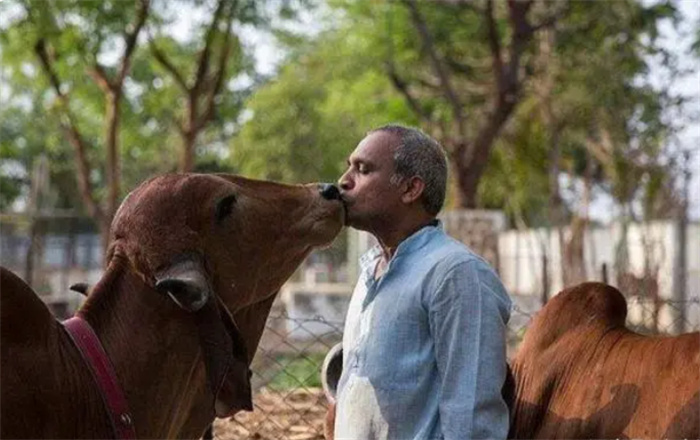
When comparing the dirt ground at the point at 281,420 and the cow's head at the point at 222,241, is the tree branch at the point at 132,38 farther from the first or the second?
the cow's head at the point at 222,241

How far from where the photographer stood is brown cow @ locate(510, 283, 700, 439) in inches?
144

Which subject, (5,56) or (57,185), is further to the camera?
(57,185)

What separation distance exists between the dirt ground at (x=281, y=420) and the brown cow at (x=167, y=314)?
255 centimetres

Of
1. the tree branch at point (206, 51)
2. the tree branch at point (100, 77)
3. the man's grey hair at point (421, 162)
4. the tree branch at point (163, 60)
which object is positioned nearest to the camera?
the man's grey hair at point (421, 162)

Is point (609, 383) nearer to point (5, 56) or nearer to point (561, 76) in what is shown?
point (5, 56)

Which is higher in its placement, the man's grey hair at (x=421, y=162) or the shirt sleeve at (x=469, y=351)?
the man's grey hair at (x=421, y=162)

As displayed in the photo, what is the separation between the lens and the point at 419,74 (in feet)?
89.6

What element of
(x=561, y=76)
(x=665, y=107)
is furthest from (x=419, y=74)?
(x=665, y=107)

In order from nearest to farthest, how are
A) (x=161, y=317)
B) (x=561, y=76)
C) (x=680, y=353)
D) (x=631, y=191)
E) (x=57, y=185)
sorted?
(x=161, y=317), (x=680, y=353), (x=561, y=76), (x=631, y=191), (x=57, y=185)

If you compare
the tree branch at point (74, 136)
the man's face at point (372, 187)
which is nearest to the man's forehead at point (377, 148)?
the man's face at point (372, 187)

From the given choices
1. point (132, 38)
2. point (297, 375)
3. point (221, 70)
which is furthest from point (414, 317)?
point (221, 70)

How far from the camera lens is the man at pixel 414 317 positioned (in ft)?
10.2

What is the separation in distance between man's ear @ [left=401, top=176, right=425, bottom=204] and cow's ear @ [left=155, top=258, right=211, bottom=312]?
654mm

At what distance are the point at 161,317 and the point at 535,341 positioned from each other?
63.6 inches
